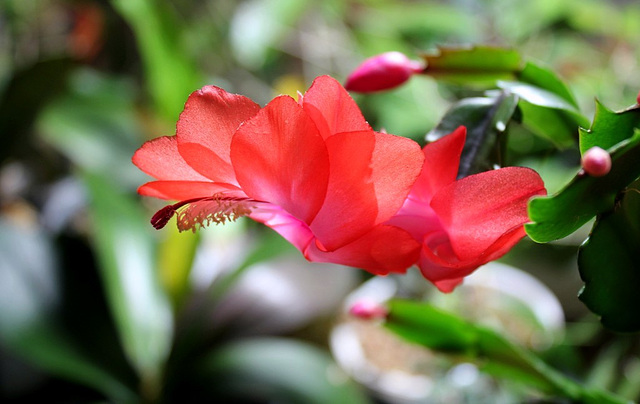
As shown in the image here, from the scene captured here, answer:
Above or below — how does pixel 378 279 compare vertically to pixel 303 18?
below

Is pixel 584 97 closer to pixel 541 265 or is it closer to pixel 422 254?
pixel 541 265

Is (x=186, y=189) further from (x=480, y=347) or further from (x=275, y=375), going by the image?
→ (x=275, y=375)

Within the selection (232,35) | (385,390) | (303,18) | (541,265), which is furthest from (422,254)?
(303,18)

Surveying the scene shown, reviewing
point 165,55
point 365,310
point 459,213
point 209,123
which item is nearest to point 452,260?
point 459,213

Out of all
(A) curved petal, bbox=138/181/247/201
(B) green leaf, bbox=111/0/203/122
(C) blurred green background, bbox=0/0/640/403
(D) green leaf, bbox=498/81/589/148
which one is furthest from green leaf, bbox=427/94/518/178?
Answer: (B) green leaf, bbox=111/0/203/122

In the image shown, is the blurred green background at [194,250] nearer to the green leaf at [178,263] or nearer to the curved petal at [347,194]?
the green leaf at [178,263]

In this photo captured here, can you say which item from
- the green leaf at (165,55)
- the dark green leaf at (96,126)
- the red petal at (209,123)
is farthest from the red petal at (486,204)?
the dark green leaf at (96,126)

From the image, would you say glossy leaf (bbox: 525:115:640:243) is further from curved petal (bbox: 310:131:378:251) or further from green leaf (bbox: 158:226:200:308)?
green leaf (bbox: 158:226:200:308)
